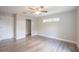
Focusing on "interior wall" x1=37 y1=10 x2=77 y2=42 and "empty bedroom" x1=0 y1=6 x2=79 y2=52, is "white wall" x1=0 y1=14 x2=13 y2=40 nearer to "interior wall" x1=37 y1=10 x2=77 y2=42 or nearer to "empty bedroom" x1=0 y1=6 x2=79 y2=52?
"empty bedroom" x1=0 y1=6 x2=79 y2=52

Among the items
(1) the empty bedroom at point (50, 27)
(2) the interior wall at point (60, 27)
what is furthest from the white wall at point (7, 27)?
(2) the interior wall at point (60, 27)

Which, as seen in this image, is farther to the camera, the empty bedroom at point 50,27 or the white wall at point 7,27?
the white wall at point 7,27

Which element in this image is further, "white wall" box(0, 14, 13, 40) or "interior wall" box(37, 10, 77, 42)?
"white wall" box(0, 14, 13, 40)

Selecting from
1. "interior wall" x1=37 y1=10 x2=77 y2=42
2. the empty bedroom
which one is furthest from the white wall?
"interior wall" x1=37 y1=10 x2=77 y2=42

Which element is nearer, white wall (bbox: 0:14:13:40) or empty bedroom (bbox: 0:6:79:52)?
empty bedroom (bbox: 0:6:79:52)

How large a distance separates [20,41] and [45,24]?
86 cm

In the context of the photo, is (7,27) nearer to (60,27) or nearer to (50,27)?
(50,27)

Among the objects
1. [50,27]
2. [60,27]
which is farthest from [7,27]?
[60,27]

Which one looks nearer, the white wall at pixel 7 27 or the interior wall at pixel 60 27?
the interior wall at pixel 60 27

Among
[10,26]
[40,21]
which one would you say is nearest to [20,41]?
[10,26]

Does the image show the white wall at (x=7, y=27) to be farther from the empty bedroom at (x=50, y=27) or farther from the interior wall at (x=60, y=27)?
the interior wall at (x=60, y=27)

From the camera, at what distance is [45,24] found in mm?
1598
